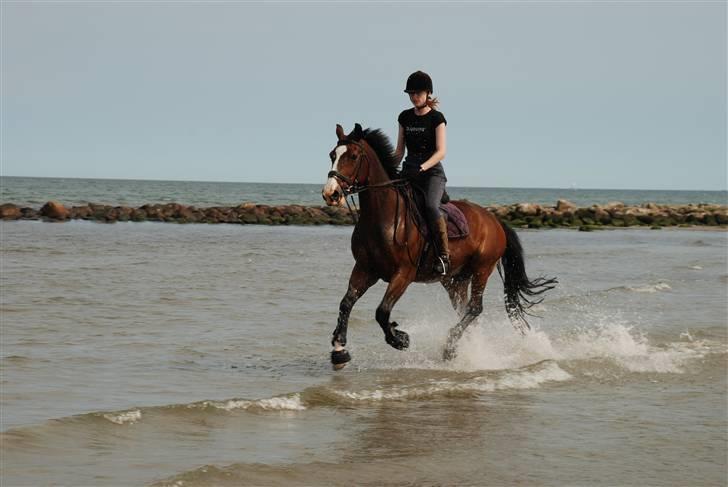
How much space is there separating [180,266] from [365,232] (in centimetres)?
1467

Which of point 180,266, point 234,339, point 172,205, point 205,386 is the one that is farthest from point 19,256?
point 172,205

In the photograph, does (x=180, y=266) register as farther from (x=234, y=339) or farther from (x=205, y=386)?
(x=205, y=386)

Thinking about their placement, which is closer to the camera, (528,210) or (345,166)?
(345,166)

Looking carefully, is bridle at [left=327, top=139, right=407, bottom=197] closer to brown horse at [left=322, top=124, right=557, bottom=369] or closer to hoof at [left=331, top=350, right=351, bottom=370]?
brown horse at [left=322, top=124, right=557, bottom=369]

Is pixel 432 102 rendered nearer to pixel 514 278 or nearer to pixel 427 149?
pixel 427 149

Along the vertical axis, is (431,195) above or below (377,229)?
above

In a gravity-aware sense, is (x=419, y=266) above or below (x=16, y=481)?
above

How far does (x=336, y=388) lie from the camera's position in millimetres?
9547

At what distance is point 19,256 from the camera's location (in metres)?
25.2

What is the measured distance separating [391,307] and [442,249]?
3.52 ft

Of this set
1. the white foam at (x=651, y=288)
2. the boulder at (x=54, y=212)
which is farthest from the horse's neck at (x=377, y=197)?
the boulder at (x=54, y=212)

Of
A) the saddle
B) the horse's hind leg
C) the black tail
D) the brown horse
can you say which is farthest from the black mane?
the black tail

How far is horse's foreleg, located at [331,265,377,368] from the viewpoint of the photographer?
10406 mm

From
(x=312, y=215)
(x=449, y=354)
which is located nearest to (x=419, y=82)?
(x=449, y=354)
